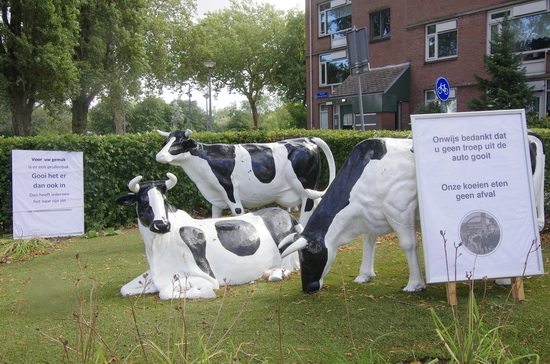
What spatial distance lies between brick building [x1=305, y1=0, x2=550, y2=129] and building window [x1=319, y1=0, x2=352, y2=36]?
3cm

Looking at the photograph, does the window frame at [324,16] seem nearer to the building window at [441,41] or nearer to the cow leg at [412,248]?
the building window at [441,41]

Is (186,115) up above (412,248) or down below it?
above

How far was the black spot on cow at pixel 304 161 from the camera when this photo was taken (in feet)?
27.3

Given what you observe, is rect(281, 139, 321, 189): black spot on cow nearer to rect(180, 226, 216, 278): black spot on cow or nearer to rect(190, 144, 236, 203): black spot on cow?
rect(190, 144, 236, 203): black spot on cow

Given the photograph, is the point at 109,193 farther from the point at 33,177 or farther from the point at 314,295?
the point at 314,295

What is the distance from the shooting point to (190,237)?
18.5 ft

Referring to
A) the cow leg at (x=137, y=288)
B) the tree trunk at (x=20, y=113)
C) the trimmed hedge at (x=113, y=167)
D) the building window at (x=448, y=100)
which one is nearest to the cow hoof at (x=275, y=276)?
the cow leg at (x=137, y=288)

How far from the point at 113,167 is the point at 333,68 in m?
22.5

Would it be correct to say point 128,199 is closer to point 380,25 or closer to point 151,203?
point 151,203

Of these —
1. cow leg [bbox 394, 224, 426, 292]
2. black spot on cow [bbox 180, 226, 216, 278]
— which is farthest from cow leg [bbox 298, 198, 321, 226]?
cow leg [bbox 394, 224, 426, 292]

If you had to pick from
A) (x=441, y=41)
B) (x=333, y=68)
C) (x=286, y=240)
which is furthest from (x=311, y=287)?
(x=333, y=68)

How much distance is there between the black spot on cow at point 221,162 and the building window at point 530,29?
1716cm

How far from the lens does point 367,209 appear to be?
4.96 metres

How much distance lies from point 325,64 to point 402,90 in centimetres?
777
